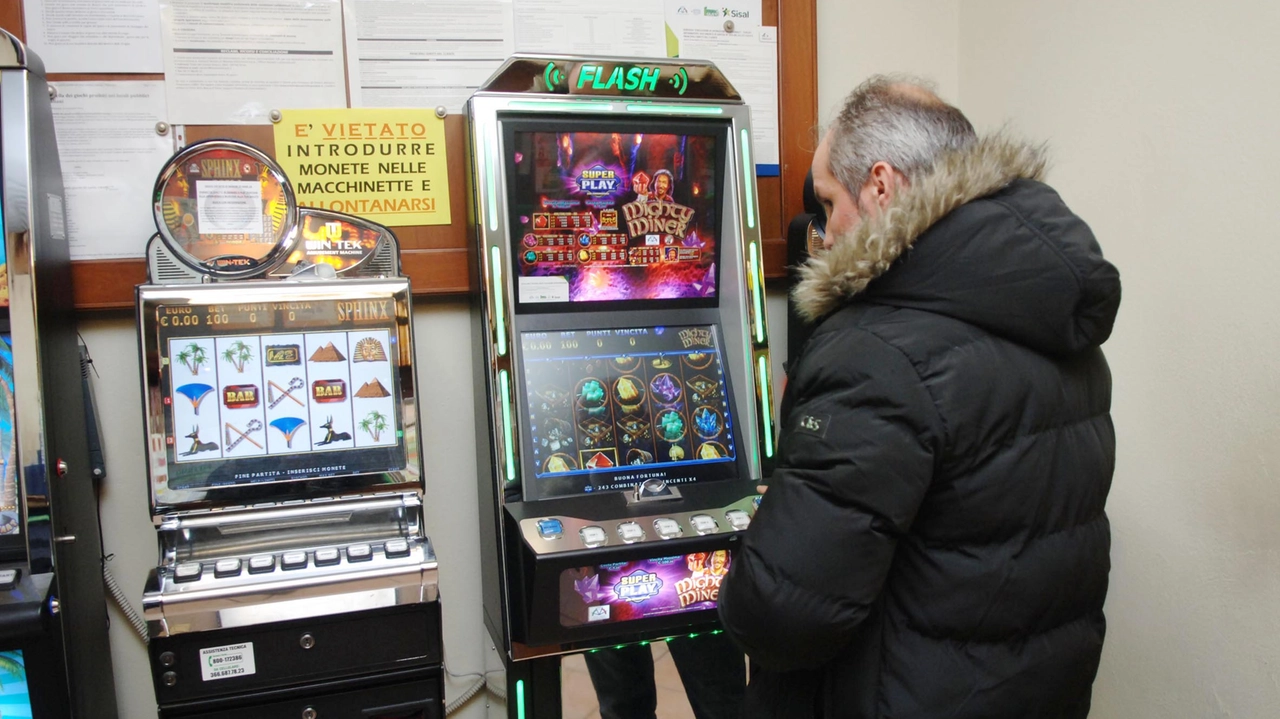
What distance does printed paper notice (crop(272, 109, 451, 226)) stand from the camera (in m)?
2.21

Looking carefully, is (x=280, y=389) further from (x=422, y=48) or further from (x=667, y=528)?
(x=422, y=48)

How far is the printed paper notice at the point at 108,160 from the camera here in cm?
213

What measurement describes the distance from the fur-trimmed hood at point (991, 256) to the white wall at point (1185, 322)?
840 mm

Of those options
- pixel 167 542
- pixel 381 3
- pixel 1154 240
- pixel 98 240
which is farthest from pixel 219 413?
pixel 1154 240

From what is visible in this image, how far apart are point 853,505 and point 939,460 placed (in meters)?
0.13

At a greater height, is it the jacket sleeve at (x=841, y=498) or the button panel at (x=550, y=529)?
the jacket sleeve at (x=841, y=498)

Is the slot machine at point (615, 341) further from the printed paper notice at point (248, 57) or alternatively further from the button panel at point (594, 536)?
the printed paper notice at point (248, 57)

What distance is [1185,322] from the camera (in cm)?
197

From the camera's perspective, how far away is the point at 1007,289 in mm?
1175

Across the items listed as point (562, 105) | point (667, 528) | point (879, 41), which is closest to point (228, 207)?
point (562, 105)

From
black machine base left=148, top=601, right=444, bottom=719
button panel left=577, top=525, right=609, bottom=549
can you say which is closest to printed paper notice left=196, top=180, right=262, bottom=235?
black machine base left=148, top=601, right=444, bottom=719

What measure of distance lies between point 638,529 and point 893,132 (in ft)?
2.76

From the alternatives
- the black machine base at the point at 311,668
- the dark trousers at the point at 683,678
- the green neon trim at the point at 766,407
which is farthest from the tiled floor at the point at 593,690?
the green neon trim at the point at 766,407

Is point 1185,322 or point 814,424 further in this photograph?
point 1185,322
